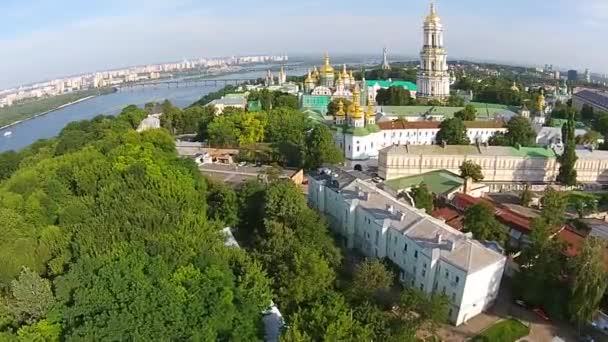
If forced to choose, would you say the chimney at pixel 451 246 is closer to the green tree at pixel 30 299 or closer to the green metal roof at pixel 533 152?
the green tree at pixel 30 299

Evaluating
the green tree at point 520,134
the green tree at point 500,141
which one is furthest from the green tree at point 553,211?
the green tree at point 520,134

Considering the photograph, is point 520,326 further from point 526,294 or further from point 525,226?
point 525,226

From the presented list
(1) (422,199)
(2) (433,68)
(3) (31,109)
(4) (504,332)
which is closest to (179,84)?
(3) (31,109)

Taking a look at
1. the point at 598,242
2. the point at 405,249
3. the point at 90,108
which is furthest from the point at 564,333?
the point at 90,108

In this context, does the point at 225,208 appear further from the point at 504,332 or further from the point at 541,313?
the point at 541,313

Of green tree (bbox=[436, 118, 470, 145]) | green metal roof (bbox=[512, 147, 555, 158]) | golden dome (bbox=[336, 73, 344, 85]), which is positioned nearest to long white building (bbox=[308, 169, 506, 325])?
green metal roof (bbox=[512, 147, 555, 158])

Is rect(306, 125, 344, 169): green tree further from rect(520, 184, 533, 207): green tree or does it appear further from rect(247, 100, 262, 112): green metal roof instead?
rect(247, 100, 262, 112): green metal roof
